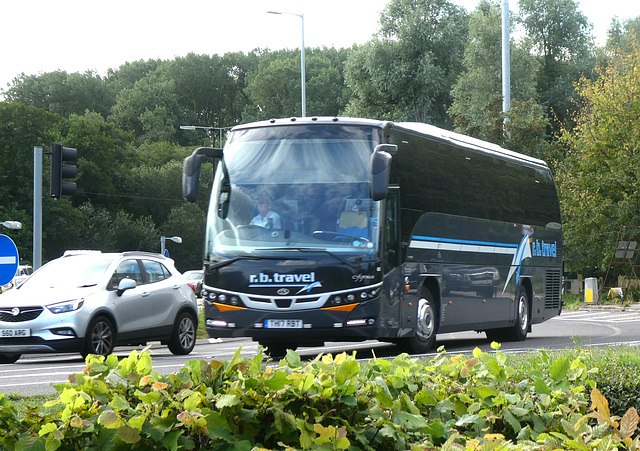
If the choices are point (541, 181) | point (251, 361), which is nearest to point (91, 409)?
point (251, 361)

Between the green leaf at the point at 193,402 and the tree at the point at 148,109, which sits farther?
the tree at the point at 148,109

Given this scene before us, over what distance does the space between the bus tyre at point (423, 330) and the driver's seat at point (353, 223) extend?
207cm

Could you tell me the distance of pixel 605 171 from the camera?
4247 cm

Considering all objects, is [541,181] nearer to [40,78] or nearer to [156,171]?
[156,171]

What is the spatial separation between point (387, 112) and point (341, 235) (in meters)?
45.7

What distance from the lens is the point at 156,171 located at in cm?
8344

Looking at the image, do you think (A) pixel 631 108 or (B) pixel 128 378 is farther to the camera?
(A) pixel 631 108

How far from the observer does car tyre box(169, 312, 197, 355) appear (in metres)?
17.2

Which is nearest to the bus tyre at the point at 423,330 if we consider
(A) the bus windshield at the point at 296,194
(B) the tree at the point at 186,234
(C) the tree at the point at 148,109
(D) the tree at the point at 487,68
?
(A) the bus windshield at the point at 296,194

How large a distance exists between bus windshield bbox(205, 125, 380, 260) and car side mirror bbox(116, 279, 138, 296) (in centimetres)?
238

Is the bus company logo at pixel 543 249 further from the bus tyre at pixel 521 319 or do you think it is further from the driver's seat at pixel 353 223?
the driver's seat at pixel 353 223

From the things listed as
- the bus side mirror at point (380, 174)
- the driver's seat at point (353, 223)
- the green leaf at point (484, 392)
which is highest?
the bus side mirror at point (380, 174)

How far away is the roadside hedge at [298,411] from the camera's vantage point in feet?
10.1

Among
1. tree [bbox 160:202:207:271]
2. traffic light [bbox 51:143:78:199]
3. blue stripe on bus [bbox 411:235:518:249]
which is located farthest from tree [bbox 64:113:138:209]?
blue stripe on bus [bbox 411:235:518:249]
